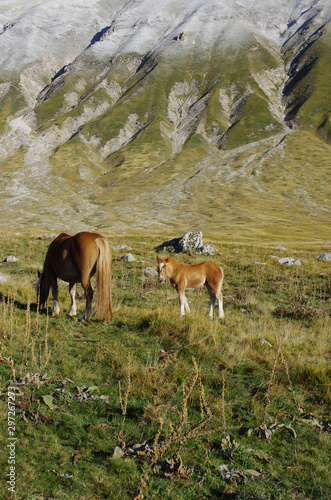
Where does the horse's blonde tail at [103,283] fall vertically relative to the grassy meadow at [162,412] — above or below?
above

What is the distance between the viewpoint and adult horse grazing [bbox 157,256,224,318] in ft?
37.7

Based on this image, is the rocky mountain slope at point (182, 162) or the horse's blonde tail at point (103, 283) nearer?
the horse's blonde tail at point (103, 283)

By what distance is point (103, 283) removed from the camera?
895 centimetres

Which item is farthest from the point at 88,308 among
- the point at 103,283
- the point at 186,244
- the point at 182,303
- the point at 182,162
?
the point at 182,162

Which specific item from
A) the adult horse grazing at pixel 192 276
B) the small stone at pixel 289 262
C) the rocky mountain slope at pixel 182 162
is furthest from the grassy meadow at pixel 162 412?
the rocky mountain slope at pixel 182 162

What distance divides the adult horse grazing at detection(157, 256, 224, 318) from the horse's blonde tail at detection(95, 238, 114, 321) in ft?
8.77

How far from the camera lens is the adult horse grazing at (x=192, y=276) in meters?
11.5

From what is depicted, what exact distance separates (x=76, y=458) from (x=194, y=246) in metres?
23.4

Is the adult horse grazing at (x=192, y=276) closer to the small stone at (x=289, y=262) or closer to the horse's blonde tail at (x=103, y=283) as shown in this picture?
the horse's blonde tail at (x=103, y=283)

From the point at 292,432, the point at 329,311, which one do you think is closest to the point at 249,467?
the point at 292,432

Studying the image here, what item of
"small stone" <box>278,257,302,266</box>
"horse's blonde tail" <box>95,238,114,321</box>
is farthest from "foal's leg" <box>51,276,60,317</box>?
"small stone" <box>278,257,302,266</box>

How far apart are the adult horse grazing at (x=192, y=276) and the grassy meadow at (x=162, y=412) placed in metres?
2.45

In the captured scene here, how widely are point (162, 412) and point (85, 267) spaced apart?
5382mm

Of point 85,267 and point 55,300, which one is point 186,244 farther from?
point 55,300
